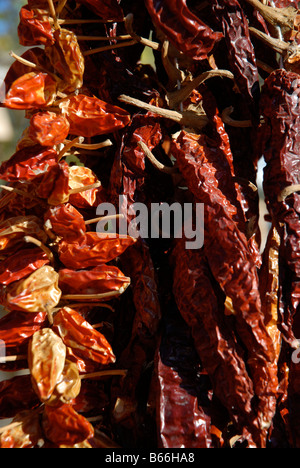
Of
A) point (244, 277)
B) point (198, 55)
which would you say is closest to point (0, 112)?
point (198, 55)

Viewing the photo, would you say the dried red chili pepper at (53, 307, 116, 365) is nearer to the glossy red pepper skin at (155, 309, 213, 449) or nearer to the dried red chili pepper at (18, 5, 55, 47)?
the glossy red pepper skin at (155, 309, 213, 449)

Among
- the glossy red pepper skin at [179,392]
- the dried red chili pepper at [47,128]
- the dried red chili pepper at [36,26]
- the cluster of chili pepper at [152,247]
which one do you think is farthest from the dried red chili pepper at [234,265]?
the dried red chili pepper at [36,26]

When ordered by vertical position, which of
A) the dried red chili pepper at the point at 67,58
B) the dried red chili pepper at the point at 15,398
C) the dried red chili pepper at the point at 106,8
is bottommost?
the dried red chili pepper at the point at 15,398

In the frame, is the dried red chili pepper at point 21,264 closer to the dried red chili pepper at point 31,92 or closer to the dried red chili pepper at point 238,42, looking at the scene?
the dried red chili pepper at point 31,92

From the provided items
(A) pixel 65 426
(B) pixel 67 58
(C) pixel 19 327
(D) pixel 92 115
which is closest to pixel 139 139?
(D) pixel 92 115

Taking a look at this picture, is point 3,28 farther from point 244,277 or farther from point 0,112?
point 244,277

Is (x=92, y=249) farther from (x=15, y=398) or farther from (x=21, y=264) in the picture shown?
(x=15, y=398)
